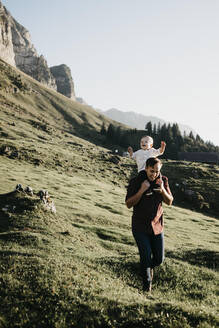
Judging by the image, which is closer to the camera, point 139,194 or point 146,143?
point 139,194

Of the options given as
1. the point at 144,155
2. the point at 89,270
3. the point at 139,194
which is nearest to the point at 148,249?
the point at 139,194

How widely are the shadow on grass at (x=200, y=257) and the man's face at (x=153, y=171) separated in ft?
29.9

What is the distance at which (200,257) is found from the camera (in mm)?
16062

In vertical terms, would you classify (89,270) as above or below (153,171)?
below

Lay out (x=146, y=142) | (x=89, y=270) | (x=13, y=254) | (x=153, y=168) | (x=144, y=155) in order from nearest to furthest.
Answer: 1. (x=153, y=168)
2. (x=146, y=142)
3. (x=89, y=270)
4. (x=144, y=155)
5. (x=13, y=254)

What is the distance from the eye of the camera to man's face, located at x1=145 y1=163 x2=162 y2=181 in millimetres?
7855

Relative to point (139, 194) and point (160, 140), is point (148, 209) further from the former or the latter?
point (160, 140)

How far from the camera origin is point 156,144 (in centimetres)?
17012

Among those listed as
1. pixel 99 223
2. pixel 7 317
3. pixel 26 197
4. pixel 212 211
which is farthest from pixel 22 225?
pixel 212 211

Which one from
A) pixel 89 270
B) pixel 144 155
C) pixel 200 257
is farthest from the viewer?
pixel 200 257

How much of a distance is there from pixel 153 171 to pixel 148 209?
1.24m

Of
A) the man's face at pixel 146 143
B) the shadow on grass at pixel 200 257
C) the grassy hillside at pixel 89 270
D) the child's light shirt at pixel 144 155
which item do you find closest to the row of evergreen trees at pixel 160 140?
the grassy hillside at pixel 89 270

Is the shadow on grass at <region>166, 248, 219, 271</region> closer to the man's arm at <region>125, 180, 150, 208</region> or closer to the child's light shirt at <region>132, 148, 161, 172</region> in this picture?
the child's light shirt at <region>132, 148, 161, 172</region>

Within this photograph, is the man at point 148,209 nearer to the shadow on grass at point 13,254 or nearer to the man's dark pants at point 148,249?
the man's dark pants at point 148,249
